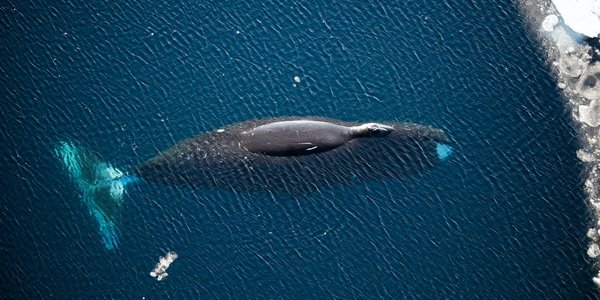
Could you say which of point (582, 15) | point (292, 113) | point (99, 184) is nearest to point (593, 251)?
point (582, 15)

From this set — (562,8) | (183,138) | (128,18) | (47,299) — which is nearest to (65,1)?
(128,18)

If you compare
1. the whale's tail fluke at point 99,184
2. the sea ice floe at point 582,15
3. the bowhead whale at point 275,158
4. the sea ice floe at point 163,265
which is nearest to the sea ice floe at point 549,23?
the sea ice floe at point 582,15

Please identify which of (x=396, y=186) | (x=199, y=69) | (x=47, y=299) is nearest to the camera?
(x=47, y=299)

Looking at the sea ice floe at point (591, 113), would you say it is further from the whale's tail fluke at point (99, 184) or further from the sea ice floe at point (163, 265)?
the whale's tail fluke at point (99, 184)

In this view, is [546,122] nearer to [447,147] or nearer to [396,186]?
[447,147]

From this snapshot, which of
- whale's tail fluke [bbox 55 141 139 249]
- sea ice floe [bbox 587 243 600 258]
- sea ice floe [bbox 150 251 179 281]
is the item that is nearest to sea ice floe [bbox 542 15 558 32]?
sea ice floe [bbox 587 243 600 258]

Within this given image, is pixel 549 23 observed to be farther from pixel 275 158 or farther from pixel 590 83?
pixel 275 158
